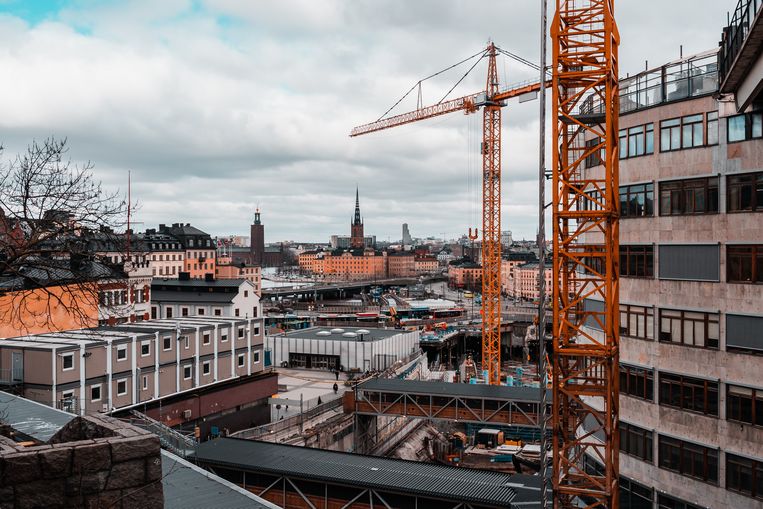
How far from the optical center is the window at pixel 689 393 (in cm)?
1873

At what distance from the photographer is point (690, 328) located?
1941 centimetres

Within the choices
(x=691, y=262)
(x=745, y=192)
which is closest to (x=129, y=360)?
(x=691, y=262)

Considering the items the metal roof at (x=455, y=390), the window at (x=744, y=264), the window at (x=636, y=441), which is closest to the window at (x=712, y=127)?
the window at (x=744, y=264)

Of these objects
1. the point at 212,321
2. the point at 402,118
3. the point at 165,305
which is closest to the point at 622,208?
the point at 212,321

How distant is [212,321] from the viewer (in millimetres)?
41125

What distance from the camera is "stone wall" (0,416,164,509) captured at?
21.5 ft

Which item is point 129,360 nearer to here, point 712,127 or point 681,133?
point 681,133

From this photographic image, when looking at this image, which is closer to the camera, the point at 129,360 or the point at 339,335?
the point at 129,360

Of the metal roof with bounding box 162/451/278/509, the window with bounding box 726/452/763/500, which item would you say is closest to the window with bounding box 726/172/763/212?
the window with bounding box 726/452/763/500

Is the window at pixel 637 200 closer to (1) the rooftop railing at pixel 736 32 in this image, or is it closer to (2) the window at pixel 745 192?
(2) the window at pixel 745 192

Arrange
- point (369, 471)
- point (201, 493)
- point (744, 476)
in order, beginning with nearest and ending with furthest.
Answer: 1. point (201, 493)
2. point (744, 476)
3. point (369, 471)

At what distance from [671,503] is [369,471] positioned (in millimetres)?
9604

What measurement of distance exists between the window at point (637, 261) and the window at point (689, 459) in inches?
208

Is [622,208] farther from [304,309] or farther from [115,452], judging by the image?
[304,309]
